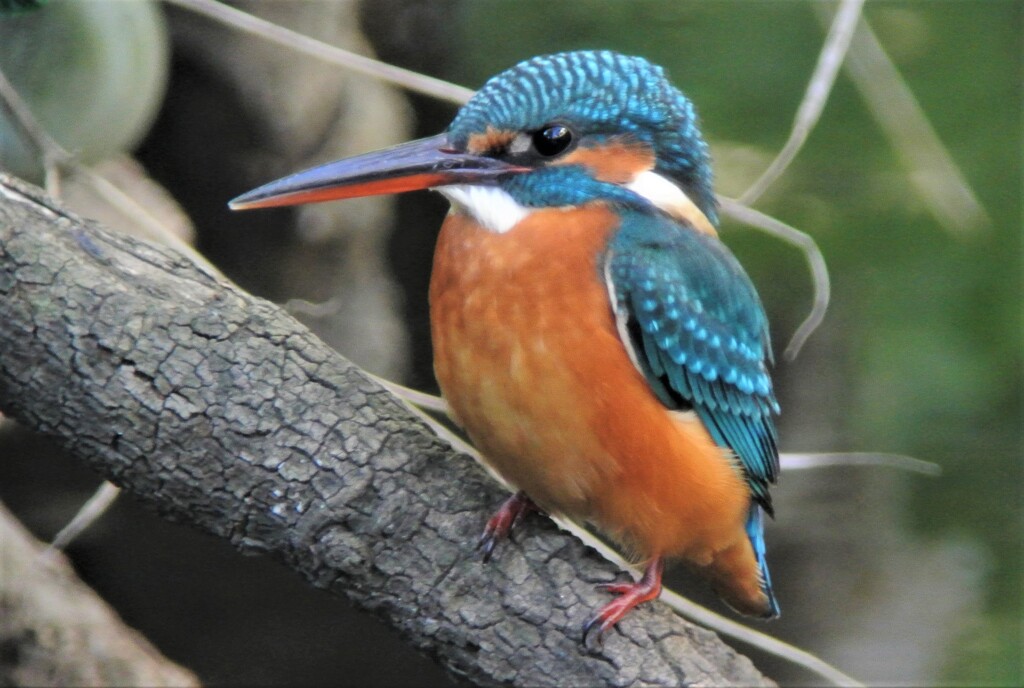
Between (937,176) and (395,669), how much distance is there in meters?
1.24

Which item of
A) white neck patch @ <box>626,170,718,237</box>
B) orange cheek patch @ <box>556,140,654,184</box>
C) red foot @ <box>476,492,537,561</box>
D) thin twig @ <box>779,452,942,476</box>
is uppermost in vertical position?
orange cheek patch @ <box>556,140,654,184</box>

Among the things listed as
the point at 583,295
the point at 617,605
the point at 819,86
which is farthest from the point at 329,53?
the point at 617,605

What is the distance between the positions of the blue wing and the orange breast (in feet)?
0.09

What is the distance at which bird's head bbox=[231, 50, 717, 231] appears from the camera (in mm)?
1285

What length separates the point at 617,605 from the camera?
4.25 feet

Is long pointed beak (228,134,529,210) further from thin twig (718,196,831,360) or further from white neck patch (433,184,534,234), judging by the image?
thin twig (718,196,831,360)

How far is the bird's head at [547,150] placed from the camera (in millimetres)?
1285

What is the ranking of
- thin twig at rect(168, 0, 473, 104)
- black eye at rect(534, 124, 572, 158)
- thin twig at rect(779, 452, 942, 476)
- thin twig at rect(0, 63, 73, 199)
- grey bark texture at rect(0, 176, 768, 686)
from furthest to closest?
thin twig at rect(779, 452, 942, 476) → thin twig at rect(168, 0, 473, 104) → thin twig at rect(0, 63, 73, 199) → black eye at rect(534, 124, 572, 158) → grey bark texture at rect(0, 176, 768, 686)

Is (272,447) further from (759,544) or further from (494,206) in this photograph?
(759,544)

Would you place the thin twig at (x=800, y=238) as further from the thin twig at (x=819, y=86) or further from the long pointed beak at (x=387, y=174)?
the long pointed beak at (x=387, y=174)

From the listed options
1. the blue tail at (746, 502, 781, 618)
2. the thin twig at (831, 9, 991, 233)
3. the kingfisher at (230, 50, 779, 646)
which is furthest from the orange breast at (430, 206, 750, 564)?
the thin twig at (831, 9, 991, 233)

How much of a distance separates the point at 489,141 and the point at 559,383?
0.29 m

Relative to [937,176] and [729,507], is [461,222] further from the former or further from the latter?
[937,176]

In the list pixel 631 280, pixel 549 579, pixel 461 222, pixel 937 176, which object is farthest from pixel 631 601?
pixel 937 176
